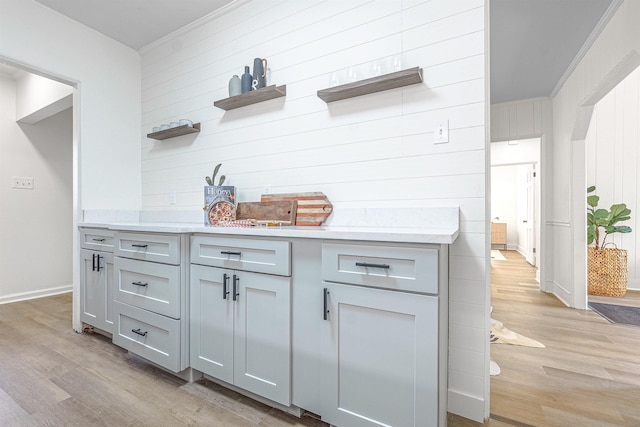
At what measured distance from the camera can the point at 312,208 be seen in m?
1.99

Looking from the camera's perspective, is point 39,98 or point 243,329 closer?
point 243,329

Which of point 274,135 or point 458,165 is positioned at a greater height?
point 274,135

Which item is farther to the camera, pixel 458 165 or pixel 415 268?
pixel 458 165

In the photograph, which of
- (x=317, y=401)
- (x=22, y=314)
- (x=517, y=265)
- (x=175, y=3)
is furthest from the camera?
(x=517, y=265)

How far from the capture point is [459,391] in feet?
5.16

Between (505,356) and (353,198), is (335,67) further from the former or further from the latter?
(505,356)

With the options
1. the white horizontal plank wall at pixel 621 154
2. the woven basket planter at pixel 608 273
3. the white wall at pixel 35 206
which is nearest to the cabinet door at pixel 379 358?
the woven basket planter at pixel 608 273

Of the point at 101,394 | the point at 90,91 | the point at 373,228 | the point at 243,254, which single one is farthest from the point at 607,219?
the point at 90,91

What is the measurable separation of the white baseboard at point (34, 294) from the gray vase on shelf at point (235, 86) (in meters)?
3.49

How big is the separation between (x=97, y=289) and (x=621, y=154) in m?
6.11

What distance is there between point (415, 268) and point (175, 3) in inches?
106

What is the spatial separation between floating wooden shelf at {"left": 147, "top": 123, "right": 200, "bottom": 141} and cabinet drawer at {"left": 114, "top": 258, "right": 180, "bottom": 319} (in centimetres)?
116

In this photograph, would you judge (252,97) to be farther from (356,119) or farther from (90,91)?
(90,91)

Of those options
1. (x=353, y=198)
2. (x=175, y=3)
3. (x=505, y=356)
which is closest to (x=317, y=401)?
(x=353, y=198)
